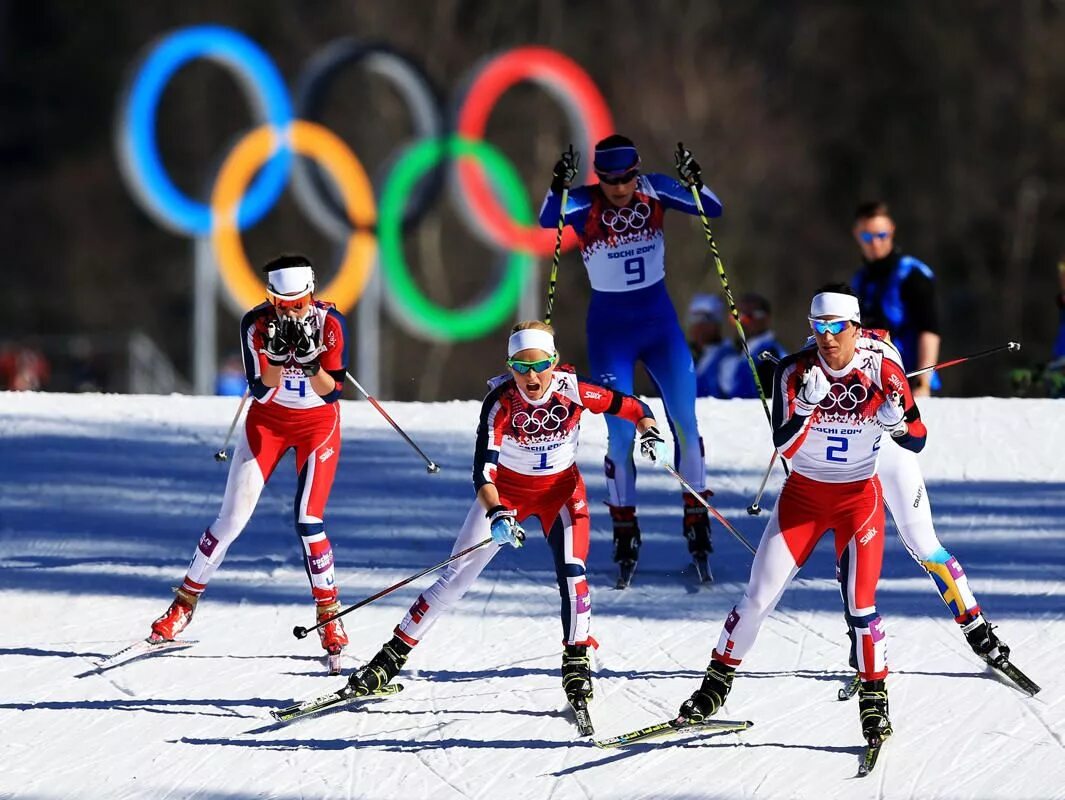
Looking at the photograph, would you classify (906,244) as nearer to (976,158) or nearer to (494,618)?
(976,158)

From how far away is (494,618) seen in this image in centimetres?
903

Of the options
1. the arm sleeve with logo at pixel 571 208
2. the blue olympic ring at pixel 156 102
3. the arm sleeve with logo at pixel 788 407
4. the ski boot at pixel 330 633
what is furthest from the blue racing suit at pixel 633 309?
the blue olympic ring at pixel 156 102

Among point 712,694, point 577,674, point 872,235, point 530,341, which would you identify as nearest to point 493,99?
point 872,235

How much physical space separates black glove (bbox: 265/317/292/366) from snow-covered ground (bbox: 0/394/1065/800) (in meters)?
1.34

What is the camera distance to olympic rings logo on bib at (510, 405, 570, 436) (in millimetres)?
7441

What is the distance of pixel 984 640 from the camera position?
25.5ft

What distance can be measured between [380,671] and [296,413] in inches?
48.4

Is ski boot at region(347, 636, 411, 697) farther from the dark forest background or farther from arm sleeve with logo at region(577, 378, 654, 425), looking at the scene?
the dark forest background

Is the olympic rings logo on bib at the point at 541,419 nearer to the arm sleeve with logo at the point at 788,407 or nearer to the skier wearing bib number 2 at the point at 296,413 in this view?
the arm sleeve with logo at the point at 788,407

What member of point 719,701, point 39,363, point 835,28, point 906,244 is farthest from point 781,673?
point 835,28

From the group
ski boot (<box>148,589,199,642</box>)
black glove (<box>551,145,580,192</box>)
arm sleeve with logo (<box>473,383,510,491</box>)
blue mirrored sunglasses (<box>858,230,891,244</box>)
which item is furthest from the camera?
blue mirrored sunglasses (<box>858,230,891,244</box>)

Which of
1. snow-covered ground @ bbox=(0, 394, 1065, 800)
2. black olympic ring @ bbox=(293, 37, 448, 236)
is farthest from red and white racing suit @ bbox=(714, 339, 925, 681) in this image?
black olympic ring @ bbox=(293, 37, 448, 236)

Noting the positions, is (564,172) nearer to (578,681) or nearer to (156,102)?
(578,681)

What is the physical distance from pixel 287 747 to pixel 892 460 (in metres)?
2.56
